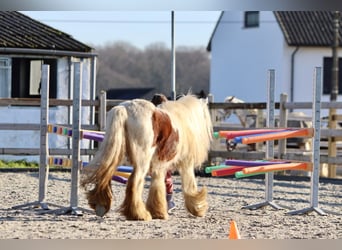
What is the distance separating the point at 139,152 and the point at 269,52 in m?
25.5

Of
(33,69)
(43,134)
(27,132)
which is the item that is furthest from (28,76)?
(43,134)

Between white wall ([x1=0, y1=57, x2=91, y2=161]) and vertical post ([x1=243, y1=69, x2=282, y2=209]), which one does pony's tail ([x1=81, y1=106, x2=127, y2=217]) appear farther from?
white wall ([x1=0, y1=57, x2=91, y2=161])

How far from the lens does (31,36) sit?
1856 centimetres

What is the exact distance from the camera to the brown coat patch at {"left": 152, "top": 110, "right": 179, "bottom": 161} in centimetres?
757

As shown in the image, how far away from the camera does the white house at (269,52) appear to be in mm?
31438

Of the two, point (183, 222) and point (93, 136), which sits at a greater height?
point (93, 136)

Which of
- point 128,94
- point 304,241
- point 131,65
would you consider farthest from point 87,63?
point 131,65

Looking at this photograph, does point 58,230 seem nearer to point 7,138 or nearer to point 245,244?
point 245,244

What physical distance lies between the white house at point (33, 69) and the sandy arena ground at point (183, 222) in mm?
6576

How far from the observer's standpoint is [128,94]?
139ft

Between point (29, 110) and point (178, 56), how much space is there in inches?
2370

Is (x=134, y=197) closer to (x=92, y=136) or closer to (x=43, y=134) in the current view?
(x=92, y=136)

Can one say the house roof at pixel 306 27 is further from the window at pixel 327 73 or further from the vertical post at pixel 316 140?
the vertical post at pixel 316 140

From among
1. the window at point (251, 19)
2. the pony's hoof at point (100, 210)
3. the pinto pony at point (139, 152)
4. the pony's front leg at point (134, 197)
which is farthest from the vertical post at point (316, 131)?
the window at point (251, 19)
